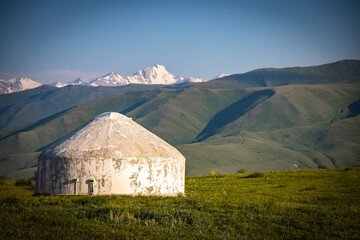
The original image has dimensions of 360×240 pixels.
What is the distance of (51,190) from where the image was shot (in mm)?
18547

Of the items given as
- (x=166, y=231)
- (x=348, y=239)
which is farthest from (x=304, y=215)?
(x=166, y=231)

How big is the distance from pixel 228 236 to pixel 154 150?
28.3 ft

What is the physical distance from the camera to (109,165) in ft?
59.3

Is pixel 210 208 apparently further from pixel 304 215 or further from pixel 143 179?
pixel 143 179

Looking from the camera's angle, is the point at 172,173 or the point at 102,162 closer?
the point at 102,162

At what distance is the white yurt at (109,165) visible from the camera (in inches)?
711

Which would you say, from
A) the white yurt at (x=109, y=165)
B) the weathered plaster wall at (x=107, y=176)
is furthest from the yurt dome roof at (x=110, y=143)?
the weathered plaster wall at (x=107, y=176)

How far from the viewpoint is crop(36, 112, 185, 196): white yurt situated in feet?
59.2

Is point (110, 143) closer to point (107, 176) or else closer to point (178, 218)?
point (107, 176)

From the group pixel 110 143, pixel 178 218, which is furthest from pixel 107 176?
pixel 178 218

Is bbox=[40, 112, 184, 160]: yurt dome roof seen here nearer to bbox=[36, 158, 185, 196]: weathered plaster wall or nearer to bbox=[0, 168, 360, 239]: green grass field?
bbox=[36, 158, 185, 196]: weathered plaster wall

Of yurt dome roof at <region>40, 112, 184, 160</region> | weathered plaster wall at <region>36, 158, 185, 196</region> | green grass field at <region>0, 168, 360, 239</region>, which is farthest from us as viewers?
yurt dome roof at <region>40, 112, 184, 160</region>

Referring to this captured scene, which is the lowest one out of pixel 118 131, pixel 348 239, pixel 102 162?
pixel 348 239

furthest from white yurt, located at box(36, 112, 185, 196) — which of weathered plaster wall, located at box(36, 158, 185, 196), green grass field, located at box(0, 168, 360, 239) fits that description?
green grass field, located at box(0, 168, 360, 239)
